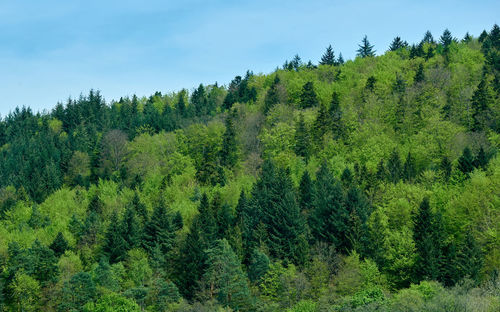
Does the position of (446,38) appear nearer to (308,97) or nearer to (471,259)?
(308,97)

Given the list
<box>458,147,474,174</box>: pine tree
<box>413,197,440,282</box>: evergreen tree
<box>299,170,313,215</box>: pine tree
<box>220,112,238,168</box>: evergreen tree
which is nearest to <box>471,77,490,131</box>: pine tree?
<box>458,147,474,174</box>: pine tree

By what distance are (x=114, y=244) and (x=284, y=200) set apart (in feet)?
Answer: 67.2

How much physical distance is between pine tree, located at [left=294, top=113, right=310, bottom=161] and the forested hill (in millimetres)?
389

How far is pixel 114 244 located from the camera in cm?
6938

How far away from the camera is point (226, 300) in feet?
177

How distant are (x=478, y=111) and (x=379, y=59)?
4487 centimetres

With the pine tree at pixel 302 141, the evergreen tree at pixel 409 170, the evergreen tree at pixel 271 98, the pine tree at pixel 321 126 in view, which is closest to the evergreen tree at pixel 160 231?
the pine tree at pixel 302 141

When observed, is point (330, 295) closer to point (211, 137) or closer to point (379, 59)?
point (211, 137)

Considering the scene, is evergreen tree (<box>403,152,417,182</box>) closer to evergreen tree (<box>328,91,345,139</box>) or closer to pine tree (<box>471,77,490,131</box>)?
pine tree (<box>471,77,490,131</box>)

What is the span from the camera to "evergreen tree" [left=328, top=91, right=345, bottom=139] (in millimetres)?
97438

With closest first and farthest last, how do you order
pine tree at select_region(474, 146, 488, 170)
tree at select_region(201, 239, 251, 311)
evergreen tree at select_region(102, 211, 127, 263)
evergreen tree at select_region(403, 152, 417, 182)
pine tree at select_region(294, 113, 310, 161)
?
tree at select_region(201, 239, 251, 311) < evergreen tree at select_region(102, 211, 127, 263) < pine tree at select_region(474, 146, 488, 170) < evergreen tree at select_region(403, 152, 417, 182) < pine tree at select_region(294, 113, 310, 161)

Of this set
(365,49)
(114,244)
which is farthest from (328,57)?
(114,244)

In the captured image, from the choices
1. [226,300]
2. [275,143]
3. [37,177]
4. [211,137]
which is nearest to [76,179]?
[37,177]

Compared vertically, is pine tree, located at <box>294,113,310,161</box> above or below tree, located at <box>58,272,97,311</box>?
above
